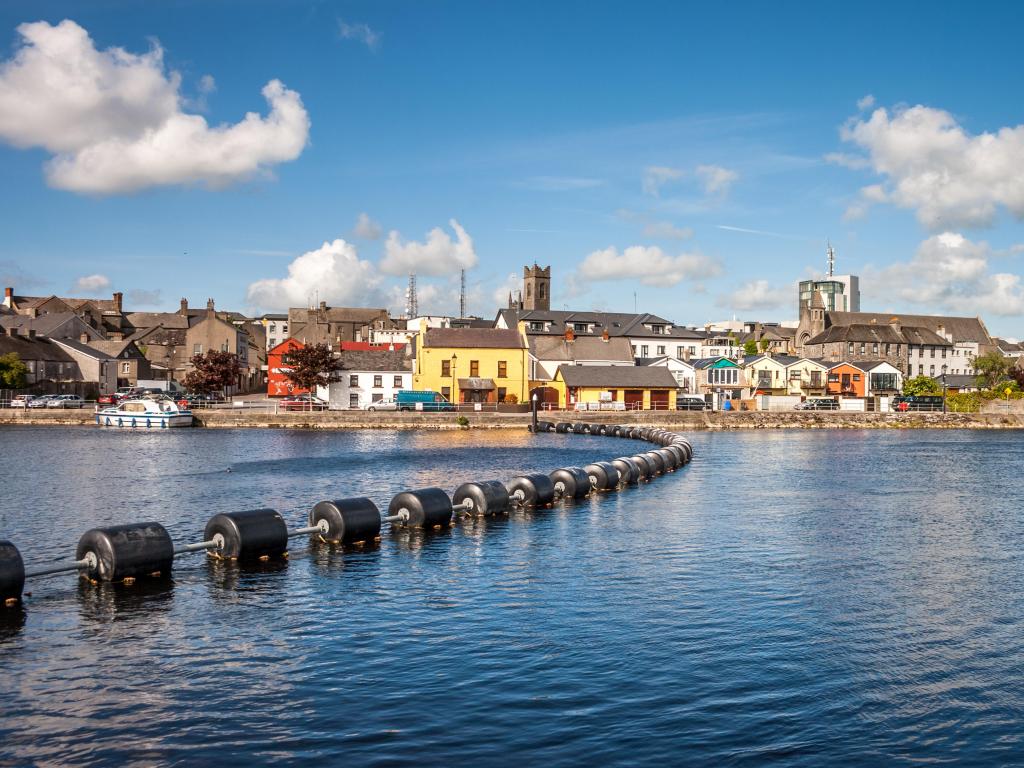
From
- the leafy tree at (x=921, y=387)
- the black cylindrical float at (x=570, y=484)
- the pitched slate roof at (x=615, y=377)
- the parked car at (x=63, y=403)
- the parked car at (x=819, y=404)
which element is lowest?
the black cylindrical float at (x=570, y=484)

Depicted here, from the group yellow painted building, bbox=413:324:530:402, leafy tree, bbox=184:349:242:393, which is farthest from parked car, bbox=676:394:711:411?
leafy tree, bbox=184:349:242:393

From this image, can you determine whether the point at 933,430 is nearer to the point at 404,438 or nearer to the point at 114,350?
the point at 404,438

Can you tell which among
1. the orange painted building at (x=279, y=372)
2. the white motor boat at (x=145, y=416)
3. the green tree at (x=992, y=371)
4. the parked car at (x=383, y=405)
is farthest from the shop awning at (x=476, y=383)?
the green tree at (x=992, y=371)

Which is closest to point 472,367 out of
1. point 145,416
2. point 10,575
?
point 145,416

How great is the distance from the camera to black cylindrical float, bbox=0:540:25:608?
17.4 metres

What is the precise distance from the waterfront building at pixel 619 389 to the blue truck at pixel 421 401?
1285cm

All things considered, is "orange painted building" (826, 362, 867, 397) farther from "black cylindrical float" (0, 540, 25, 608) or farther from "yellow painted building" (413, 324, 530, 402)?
"black cylindrical float" (0, 540, 25, 608)

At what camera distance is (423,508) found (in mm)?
27594

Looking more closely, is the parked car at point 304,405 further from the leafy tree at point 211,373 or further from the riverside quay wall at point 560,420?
the leafy tree at point 211,373

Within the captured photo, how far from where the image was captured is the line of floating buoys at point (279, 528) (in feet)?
63.3

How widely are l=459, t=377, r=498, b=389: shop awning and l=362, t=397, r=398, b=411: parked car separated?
7187 millimetres

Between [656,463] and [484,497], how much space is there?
16468 mm

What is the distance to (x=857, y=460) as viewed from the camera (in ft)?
185

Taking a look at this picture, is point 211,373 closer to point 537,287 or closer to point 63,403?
point 63,403
